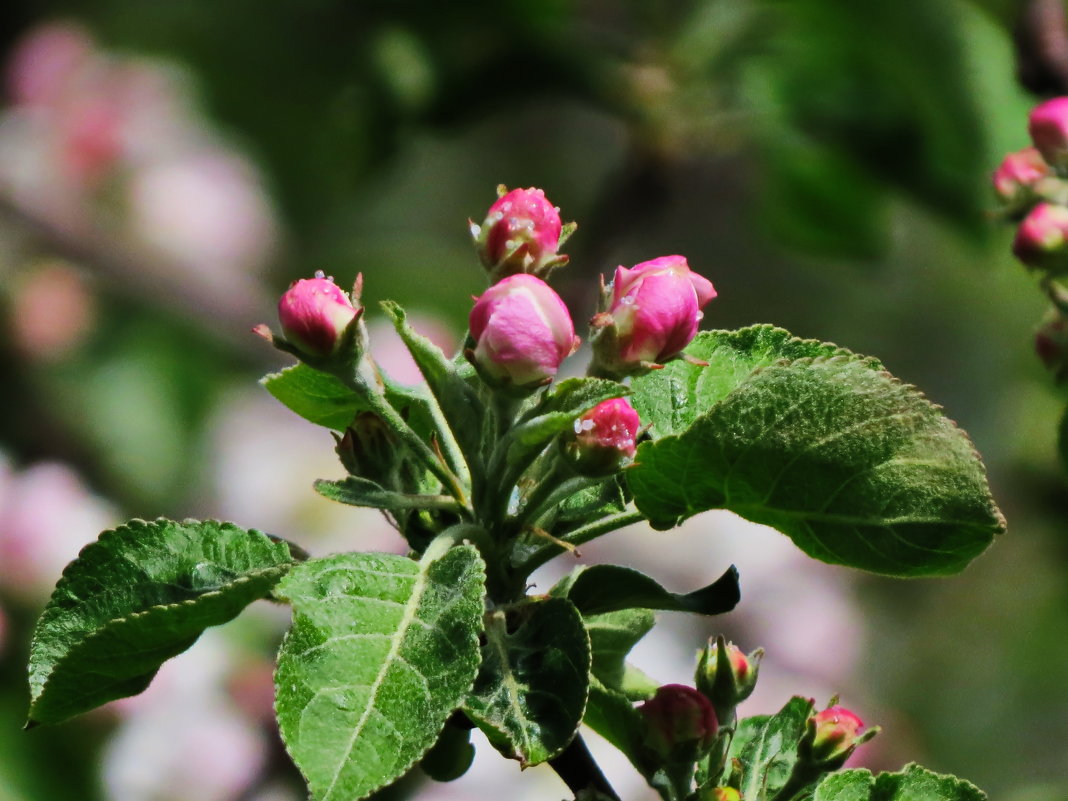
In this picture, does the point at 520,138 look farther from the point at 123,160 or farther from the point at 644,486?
the point at 644,486

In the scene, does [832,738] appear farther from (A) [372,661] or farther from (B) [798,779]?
(A) [372,661]

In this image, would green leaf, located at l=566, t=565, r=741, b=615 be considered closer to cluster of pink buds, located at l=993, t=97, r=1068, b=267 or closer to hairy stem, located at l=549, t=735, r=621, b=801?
hairy stem, located at l=549, t=735, r=621, b=801

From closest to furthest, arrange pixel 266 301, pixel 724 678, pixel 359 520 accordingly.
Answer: pixel 724 678
pixel 359 520
pixel 266 301

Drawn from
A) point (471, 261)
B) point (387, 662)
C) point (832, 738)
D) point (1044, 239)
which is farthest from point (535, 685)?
point (471, 261)

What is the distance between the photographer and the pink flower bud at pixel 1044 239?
3.15ft

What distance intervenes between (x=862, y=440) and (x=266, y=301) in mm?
1947

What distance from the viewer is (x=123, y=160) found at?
271 cm

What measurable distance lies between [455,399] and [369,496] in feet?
0.20

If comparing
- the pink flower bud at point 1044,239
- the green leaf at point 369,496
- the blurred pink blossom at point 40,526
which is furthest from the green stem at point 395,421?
the blurred pink blossom at point 40,526

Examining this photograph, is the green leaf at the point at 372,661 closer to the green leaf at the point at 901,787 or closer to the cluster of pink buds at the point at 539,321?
the cluster of pink buds at the point at 539,321

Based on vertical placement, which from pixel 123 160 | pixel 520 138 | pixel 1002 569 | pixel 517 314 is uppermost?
pixel 517 314

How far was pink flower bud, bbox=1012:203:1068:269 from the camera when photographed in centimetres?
96

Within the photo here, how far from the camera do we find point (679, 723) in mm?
676

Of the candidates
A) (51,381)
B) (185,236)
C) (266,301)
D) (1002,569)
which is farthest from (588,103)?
(1002,569)
